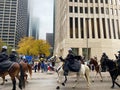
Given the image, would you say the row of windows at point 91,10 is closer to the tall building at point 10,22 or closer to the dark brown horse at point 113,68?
the dark brown horse at point 113,68

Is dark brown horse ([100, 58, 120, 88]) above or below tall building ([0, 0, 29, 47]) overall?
below

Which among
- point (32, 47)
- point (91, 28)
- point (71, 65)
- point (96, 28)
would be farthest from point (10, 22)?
point (71, 65)

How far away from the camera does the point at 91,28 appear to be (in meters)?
57.0

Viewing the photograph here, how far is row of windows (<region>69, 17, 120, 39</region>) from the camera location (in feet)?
185

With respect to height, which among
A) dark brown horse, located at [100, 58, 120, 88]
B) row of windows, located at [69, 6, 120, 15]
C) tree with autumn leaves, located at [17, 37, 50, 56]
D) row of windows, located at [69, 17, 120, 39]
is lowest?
dark brown horse, located at [100, 58, 120, 88]

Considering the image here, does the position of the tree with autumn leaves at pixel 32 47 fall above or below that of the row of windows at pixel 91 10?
below

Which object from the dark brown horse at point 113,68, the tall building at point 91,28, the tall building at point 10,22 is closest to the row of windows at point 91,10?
the tall building at point 91,28

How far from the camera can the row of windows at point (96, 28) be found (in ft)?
185

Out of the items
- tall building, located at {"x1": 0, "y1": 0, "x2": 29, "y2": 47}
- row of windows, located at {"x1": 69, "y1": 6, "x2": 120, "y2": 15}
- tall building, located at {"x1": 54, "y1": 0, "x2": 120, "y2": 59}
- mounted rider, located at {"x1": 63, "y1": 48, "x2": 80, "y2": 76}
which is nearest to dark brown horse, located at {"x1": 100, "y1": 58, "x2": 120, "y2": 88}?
mounted rider, located at {"x1": 63, "y1": 48, "x2": 80, "y2": 76}

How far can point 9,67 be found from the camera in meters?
10.4

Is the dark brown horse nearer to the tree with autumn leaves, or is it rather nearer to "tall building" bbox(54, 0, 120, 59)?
"tall building" bbox(54, 0, 120, 59)

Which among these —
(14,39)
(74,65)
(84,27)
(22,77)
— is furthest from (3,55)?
(14,39)

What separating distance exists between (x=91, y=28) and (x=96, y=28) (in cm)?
153

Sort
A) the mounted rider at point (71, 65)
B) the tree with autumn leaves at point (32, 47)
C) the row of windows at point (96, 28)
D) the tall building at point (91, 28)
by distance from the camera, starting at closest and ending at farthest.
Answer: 1. the mounted rider at point (71, 65)
2. the tall building at point (91, 28)
3. the row of windows at point (96, 28)
4. the tree with autumn leaves at point (32, 47)
